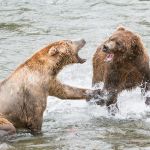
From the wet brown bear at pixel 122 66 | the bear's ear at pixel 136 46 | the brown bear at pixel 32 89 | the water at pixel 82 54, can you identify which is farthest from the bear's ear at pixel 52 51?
the bear's ear at pixel 136 46

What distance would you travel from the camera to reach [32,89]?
1062cm

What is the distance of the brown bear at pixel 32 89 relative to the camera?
10.6 m

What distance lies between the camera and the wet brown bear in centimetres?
1148

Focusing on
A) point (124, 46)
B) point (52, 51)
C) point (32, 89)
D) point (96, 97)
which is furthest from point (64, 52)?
point (96, 97)

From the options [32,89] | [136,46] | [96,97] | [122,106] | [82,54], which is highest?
[136,46]

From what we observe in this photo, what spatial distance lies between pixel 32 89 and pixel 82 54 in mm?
5166

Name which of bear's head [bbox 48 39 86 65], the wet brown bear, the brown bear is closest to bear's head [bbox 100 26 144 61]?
the wet brown bear

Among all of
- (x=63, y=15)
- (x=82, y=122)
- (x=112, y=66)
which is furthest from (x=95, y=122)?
(x=63, y=15)

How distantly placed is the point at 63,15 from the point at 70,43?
7350 mm

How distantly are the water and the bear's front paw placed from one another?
0.16m

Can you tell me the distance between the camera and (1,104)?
422 inches

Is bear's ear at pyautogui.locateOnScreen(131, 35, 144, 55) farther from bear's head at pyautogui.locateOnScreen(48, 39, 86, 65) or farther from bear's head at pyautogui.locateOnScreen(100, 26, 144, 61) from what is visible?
bear's head at pyautogui.locateOnScreen(48, 39, 86, 65)

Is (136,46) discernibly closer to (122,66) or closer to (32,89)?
(122,66)

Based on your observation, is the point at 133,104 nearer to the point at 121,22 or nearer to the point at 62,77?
the point at 62,77
